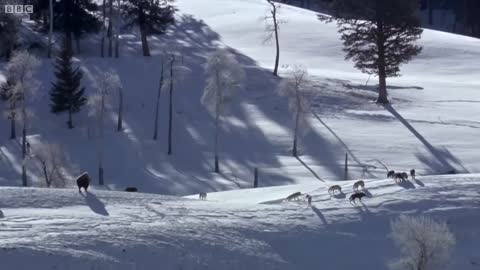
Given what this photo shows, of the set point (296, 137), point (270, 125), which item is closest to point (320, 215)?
point (296, 137)

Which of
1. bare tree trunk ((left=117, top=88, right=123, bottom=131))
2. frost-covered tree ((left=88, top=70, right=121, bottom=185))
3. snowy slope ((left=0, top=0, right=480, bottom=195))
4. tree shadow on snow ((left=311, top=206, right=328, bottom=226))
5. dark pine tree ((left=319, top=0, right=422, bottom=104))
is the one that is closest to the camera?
tree shadow on snow ((left=311, top=206, right=328, bottom=226))

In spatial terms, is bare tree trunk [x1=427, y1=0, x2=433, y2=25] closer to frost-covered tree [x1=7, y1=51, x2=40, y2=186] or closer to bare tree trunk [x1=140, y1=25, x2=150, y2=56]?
bare tree trunk [x1=140, y1=25, x2=150, y2=56]

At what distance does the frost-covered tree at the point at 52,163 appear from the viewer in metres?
45.1

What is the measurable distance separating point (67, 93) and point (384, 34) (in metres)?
18.4

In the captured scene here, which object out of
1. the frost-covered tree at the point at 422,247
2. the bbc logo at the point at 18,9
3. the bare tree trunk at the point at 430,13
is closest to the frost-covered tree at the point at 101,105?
the bbc logo at the point at 18,9

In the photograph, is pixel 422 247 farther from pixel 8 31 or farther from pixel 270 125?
pixel 8 31

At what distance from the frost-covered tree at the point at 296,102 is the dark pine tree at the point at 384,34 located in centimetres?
685

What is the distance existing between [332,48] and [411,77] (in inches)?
336

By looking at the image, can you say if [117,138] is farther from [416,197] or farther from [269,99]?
[416,197]

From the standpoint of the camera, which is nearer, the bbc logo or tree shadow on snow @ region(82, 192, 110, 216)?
tree shadow on snow @ region(82, 192, 110, 216)

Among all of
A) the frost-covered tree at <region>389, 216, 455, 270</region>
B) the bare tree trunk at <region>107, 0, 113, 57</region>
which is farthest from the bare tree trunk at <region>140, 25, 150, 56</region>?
the frost-covered tree at <region>389, 216, 455, 270</region>

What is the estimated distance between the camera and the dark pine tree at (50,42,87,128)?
57.7 m

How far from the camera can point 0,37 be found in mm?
64688

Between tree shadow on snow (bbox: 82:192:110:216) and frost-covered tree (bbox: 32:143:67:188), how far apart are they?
12572mm
